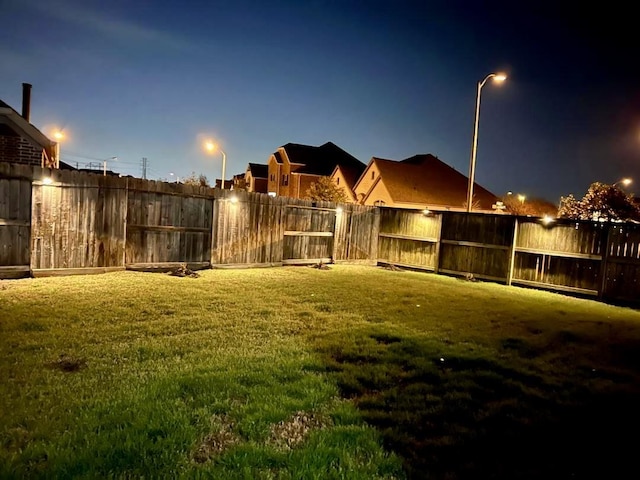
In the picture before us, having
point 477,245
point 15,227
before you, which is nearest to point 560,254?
point 477,245

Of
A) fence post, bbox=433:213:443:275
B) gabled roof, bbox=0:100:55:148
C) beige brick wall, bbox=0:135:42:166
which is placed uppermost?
gabled roof, bbox=0:100:55:148

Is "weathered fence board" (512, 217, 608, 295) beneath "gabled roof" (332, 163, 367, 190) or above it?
beneath

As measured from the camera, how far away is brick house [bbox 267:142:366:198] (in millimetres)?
44938

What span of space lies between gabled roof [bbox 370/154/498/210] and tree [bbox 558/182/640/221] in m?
11.5

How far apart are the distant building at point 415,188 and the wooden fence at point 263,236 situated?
58.4ft

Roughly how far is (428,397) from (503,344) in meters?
2.73

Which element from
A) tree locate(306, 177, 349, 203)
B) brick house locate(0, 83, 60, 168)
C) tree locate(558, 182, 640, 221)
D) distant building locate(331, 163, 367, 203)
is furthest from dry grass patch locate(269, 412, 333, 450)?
distant building locate(331, 163, 367, 203)

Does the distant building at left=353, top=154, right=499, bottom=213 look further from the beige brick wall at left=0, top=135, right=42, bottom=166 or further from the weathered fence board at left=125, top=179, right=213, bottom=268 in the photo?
the beige brick wall at left=0, top=135, right=42, bottom=166

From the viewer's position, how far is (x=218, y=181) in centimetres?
7069

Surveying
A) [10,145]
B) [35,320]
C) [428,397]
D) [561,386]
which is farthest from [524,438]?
[10,145]

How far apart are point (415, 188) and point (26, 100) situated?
2649 cm

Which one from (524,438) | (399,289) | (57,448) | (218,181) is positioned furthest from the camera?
(218,181)

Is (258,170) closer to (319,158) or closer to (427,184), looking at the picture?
(319,158)

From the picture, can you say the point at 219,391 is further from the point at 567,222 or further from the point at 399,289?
the point at 567,222
